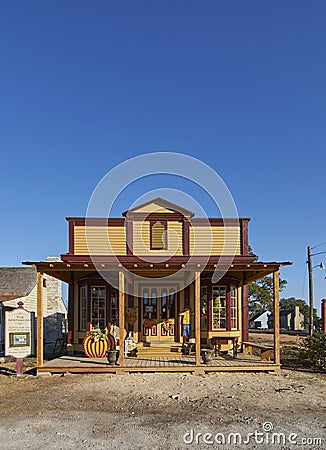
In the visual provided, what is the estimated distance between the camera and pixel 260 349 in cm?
1503

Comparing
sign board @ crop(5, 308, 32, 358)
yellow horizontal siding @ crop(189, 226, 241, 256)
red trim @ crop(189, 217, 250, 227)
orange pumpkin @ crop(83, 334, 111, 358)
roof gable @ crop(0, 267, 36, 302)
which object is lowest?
orange pumpkin @ crop(83, 334, 111, 358)

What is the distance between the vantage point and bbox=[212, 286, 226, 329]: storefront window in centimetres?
1694

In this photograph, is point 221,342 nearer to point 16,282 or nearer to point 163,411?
point 163,411

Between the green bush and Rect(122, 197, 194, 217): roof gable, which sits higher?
Rect(122, 197, 194, 217): roof gable

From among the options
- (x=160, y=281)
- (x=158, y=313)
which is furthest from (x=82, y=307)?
(x=160, y=281)

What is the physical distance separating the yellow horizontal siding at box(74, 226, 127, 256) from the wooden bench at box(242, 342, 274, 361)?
5.41m

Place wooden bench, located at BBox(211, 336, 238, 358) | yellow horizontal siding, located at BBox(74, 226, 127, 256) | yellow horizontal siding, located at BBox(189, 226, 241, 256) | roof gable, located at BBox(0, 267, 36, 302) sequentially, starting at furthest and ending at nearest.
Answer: roof gable, located at BBox(0, 267, 36, 302)
yellow horizontal siding, located at BBox(189, 226, 241, 256)
yellow horizontal siding, located at BBox(74, 226, 127, 256)
wooden bench, located at BBox(211, 336, 238, 358)

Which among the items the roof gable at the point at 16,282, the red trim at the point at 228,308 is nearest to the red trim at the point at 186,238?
the red trim at the point at 228,308

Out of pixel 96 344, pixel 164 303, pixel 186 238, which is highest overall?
pixel 186 238

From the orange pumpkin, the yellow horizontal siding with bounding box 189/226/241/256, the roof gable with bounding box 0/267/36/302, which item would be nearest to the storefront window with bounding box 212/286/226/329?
the yellow horizontal siding with bounding box 189/226/241/256

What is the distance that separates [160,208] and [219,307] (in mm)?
4273

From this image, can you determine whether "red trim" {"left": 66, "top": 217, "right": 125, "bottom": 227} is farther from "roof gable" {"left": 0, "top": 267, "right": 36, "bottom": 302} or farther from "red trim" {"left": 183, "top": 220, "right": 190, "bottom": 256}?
"roof gable" {"left": 0, "top": 267, "right": 36, "bottom": 302}

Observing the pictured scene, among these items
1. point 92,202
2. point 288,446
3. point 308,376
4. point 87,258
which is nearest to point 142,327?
point 87,258

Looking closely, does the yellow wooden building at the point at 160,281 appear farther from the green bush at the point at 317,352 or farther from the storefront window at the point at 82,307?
the green bush at the point at 317,352
